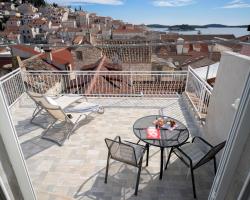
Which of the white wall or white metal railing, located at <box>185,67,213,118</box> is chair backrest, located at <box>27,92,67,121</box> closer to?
the white wall

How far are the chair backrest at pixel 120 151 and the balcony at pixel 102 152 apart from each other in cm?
50

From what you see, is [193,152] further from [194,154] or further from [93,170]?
[93,170]

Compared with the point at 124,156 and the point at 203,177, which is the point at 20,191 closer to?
the point at 124,156

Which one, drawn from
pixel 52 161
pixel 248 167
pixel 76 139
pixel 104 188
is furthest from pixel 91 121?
pixel 248 167

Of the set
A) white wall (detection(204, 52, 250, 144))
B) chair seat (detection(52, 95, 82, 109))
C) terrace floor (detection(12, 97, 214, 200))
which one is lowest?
terrace floor (detection(12, 97, 214, 200))

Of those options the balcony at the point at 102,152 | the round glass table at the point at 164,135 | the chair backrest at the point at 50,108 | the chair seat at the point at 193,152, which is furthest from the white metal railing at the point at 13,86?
the chair seat at the point at 193,152

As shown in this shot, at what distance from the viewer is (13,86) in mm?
5738

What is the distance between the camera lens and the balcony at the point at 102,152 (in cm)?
301

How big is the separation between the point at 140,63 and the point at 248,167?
16.0 metres

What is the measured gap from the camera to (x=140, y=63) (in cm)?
1688

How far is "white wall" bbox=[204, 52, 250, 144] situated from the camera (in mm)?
2750

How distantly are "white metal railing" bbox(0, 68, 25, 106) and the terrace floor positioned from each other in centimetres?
91

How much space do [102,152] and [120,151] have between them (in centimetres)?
97

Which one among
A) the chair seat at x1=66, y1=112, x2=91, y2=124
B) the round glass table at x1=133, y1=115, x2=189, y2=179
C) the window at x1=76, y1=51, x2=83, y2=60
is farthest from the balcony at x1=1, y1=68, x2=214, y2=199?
the window at x1=76, y1=51, x2=83, y2=60
